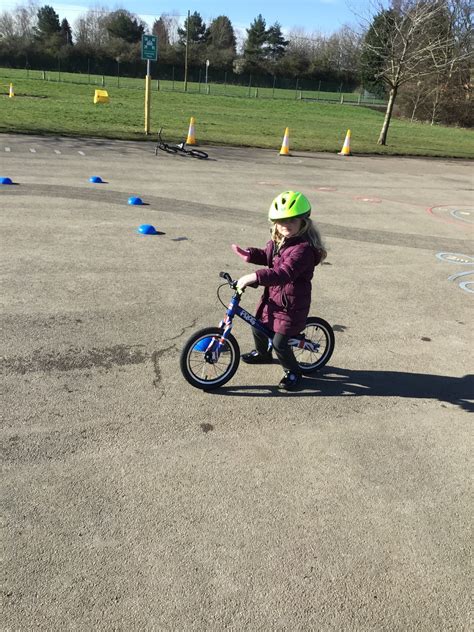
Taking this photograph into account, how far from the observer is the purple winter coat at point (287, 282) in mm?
3686

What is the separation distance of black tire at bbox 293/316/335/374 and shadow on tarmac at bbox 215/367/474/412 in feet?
0.28

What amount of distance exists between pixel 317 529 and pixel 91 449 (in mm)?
1439

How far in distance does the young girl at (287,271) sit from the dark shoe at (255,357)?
0.63ft

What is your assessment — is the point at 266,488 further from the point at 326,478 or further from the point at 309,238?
the point at 309,238

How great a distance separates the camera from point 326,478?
328 centimetres

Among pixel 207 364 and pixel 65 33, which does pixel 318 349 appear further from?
pixel 65 33

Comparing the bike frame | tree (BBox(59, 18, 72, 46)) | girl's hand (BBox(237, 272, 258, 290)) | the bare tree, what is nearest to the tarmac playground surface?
the bike frame

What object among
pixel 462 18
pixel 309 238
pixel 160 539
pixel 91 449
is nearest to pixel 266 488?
pixel 160 539

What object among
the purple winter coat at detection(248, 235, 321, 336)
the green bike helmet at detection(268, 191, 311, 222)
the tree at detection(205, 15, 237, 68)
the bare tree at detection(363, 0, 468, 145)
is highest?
the tree at detection(205, 15, 237, 68)

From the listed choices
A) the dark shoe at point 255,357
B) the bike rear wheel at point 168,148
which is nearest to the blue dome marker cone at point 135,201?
the dark shoe at point 255,357

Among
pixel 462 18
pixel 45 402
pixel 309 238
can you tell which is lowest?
pixel 45 402

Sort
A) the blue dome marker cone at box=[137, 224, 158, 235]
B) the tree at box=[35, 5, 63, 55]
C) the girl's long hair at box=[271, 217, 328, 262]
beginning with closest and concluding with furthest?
the girl's long hair at box=[271, 217, 328, 262], the blue dome marker cone at box=[137, 224, 158, 235], the tree at box=[35, 5, 63, 55]

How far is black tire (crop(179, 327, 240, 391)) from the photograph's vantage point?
13.1 ft

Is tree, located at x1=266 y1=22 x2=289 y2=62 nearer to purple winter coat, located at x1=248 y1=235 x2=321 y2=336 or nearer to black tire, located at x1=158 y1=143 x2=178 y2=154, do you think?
black tire, located at x1=158 y1=143 x2=178 y2=154
